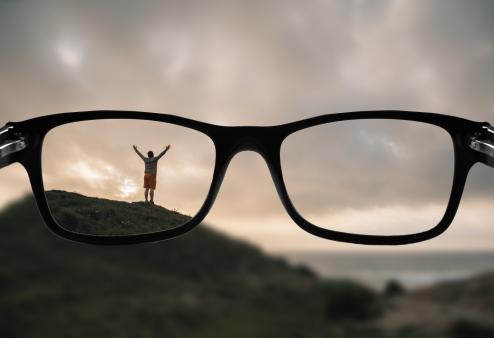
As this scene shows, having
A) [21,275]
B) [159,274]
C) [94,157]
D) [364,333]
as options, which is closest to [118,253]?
[159,274]

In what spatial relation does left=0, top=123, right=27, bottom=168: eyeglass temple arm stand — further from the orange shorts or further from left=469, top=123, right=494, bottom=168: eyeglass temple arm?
→ left=469, top=123, right=494, bottom=168: eyeglass temple arm

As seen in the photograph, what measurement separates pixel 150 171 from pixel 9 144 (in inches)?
5.4

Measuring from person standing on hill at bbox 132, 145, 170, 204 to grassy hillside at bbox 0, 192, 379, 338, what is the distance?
297 centimetres

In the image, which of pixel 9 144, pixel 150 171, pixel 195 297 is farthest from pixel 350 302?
pixel 9 144

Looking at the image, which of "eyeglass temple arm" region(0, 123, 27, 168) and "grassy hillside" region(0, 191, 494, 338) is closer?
"eyeglass temple arm" region(0, 123, 27, 168)

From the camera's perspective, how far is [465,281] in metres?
3.29

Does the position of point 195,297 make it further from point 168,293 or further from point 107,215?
point 107,215

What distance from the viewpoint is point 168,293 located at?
4211mm

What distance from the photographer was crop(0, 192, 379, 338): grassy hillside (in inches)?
147

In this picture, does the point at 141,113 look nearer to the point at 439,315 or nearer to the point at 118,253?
the point at 439,315

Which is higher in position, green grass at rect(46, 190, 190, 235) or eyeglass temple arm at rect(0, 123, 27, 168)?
eyeglass temple arm at rect(0, 123, 27, 168)

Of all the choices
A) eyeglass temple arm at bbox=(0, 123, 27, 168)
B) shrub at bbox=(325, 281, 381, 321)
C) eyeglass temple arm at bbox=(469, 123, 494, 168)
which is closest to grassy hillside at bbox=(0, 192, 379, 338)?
shrub at bbox=(325, 281, 381, 321)

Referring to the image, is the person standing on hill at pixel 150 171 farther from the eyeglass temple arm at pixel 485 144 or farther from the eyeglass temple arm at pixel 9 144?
the eyeglass temple arm at pixel 485 144

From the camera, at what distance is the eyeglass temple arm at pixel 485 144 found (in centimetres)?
44
